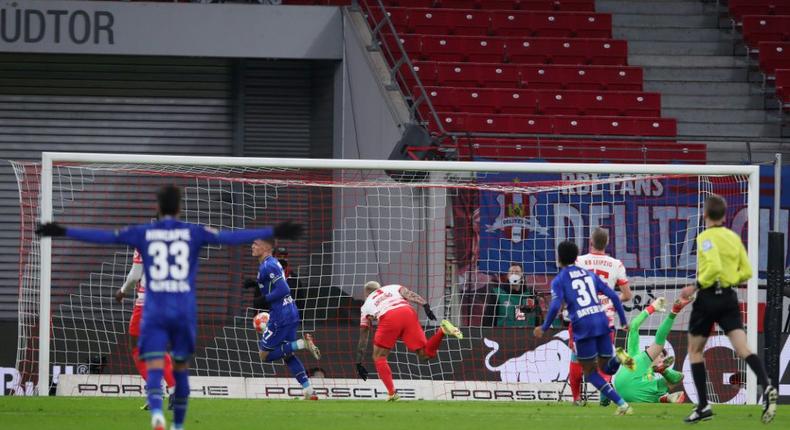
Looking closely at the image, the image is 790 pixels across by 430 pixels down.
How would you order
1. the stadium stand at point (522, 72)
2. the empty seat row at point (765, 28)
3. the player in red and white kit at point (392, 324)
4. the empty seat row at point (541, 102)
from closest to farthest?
1. the player in red and white kit at point (392, 324)
2. the stadium stand at point (522, 72)
3. the empty seat row at point (541, 102)
4. the empty seat row at point (765, 28)

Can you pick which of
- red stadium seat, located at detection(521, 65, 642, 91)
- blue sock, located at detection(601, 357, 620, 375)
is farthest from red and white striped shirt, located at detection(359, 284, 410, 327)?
red stadium seat, located at detection(521, 65, 642, 91)

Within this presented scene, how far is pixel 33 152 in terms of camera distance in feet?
71.9

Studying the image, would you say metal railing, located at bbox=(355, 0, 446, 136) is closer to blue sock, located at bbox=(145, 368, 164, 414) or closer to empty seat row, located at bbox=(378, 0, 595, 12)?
empty seat row, located at bbox=(378, 0, 595, 12)

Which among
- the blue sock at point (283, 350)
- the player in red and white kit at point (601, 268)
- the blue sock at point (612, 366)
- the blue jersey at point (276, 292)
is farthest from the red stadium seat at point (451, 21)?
the blue sock at point (612, 366)

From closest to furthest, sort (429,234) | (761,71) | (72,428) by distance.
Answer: (72,428) < (429,234) < (761,71)

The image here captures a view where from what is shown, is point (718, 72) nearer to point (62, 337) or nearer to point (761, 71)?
point (761, 71)

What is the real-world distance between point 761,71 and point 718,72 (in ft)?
2.62

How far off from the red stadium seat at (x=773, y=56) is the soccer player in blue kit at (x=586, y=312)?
1184cm

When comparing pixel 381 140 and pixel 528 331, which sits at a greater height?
pixel 381 140

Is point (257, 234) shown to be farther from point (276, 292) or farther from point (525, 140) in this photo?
point (525, 140)

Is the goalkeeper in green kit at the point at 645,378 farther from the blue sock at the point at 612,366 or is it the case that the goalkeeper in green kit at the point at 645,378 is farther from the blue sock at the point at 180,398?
the blue sock at the point at 180,398

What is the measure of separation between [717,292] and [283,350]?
5839 mm

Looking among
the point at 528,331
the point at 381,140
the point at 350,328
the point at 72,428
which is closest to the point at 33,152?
the point at 381,140

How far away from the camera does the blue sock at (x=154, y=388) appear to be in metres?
8.88
